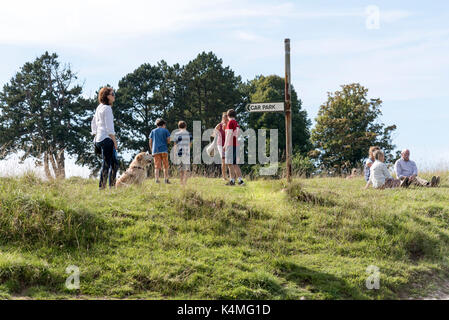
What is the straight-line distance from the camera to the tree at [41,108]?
3991 cm

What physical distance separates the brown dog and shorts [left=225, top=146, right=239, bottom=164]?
2.74m

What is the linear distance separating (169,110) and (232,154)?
31.2m

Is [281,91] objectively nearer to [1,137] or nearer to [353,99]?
[353,99]

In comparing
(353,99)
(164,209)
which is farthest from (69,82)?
(164,209)

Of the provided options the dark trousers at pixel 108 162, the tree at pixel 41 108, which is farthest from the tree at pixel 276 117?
the dark trousers at pixel 108 162

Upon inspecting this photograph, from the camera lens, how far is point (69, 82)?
43.2 meters

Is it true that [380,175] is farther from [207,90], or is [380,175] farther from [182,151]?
[207,90]

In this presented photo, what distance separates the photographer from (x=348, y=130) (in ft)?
139

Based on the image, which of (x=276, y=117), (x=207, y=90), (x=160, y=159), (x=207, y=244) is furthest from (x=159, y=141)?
(x=207, y=90)

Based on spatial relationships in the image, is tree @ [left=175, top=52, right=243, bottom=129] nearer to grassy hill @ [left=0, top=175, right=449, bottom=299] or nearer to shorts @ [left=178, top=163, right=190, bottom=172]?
shorts @ [left=178, top=163, right=190, bottom=172]

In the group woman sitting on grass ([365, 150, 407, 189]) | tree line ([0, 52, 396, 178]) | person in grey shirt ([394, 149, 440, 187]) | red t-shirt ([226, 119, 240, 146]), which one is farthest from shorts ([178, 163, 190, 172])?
tree line ([0, 52, 396, 178])

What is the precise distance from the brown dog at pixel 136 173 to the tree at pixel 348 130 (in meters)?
29.5

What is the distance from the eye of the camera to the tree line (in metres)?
40.5

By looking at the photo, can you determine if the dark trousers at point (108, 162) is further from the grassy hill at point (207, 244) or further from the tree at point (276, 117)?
the tree at point (276, 117)
